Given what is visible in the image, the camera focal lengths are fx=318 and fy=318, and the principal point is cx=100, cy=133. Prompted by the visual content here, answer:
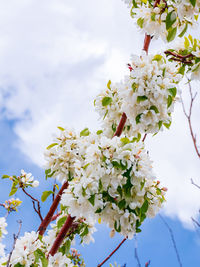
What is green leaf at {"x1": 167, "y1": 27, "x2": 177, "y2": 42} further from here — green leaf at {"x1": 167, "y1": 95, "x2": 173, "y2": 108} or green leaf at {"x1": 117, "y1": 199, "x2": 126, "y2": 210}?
green leaf at {"x1": 117, "y1": 199, "x2": 126, "y2": 210}

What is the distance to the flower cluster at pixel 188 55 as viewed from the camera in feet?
8.02

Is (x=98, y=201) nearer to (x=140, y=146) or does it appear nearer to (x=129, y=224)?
(x=129, y=224)

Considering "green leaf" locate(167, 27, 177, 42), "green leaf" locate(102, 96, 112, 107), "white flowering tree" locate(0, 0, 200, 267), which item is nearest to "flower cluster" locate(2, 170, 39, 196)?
"white flowering tree" locate(0, 0, 200, 267)

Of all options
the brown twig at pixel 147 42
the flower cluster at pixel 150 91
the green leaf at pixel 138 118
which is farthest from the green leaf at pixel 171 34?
the green leaf at pixel 138 118

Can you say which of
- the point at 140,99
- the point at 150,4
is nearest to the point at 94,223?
the point at 140,99

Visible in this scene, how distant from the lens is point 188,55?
249 cm

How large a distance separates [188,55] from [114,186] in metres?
1.28

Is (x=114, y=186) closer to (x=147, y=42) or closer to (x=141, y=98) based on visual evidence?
(x=141, y=98)

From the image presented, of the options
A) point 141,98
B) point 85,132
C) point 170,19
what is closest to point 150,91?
point 141,98

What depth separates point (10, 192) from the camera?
3064 mm

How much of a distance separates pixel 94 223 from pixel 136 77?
4.40 feet

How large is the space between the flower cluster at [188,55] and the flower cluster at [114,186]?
2.92 ft

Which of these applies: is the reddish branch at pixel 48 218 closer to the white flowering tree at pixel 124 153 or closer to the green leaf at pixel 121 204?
the white flowering tree at pixel 124 153

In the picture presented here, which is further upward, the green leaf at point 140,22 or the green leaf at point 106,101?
the green leaf at point 140,22
